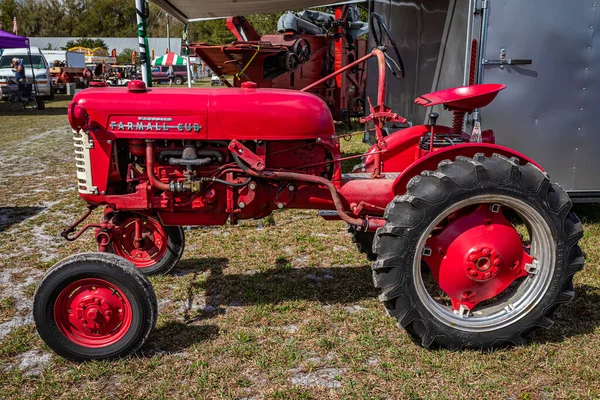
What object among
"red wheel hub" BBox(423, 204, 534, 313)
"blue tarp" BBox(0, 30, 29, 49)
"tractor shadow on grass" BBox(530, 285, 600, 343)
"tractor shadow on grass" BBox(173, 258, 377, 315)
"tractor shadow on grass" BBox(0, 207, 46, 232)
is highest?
"blue tarp" BBox(0, 30, 29, 49)

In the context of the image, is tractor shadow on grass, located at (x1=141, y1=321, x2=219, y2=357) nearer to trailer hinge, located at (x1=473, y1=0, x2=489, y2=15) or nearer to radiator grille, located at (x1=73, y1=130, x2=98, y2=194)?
radiator grille, located at (x1=73, y1=130, x2=98, y2=194)

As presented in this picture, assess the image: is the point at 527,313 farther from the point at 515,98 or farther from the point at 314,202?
the point at 515,98

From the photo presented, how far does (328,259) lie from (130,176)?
1.94 meters

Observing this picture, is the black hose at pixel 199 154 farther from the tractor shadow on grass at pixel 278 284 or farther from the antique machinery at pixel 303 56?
the antique machinery at pixel 303 56

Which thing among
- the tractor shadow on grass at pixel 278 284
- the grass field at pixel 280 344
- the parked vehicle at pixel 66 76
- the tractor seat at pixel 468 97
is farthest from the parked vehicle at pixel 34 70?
the tractor seat at pixel 468 97

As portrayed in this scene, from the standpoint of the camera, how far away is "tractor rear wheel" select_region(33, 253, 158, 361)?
2842 millimetres

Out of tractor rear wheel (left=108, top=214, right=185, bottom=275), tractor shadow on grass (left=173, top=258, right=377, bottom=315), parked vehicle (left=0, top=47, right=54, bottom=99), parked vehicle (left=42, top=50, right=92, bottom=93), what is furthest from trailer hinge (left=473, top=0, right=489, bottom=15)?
parked vehicle (left=42, top=50, right=92, bottom=93)

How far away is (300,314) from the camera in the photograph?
11.6 feet

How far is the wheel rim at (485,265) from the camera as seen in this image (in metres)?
2.97

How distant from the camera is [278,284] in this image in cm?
404

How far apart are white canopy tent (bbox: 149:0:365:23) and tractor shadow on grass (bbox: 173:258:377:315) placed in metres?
4.15

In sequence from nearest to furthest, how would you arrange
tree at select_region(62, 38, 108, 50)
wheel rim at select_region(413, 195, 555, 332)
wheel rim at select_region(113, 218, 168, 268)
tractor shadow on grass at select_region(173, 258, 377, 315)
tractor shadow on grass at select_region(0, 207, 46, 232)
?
wheel rim at select_region(413, 195, 555, 332) < tractor shadow on grass at select_region(173, 258, 377, 315) < wheel rim at select_region(113, 218, 168, 268) < tractor shadow on grass at select_region(0, 207, 46, 232) < tree at select_region(62, 38, 108, 50)

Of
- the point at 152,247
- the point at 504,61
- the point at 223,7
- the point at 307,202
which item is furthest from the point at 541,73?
the point at 223,7

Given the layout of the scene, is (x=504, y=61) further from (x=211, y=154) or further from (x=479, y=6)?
(x=211, y=154)
